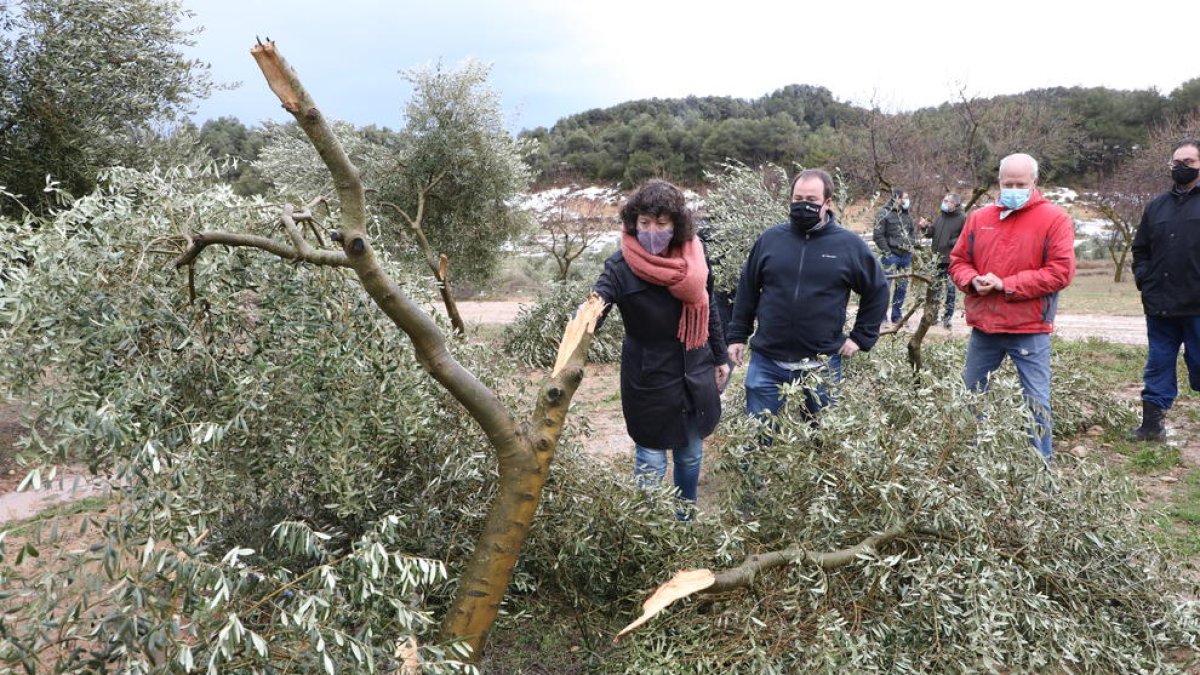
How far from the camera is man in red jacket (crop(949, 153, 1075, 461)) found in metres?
4.09

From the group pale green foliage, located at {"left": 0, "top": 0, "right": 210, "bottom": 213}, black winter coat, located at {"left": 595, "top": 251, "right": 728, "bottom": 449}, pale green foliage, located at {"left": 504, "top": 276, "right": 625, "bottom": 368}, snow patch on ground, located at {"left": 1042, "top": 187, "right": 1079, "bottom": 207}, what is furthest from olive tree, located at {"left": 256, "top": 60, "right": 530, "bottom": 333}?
snow patch on ground, located at {"left": 1042, "top": 187, "right": 1079, "bottom": 207}

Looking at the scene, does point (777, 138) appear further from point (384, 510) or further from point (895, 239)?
point (384, 510)

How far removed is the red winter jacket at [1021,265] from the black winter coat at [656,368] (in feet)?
6.08

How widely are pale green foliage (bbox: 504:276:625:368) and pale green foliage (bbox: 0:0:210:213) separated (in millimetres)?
5020

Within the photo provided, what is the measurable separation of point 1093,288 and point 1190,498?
16478 mm

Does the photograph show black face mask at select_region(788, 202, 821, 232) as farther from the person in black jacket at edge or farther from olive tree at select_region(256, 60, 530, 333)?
olive tree at select_region(256, 60, 530, 333)

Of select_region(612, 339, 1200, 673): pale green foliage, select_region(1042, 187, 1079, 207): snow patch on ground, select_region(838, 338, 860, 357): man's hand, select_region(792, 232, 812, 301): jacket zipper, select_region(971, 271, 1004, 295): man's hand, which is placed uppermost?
select_region(792, 232, 812, 301): jacket zipper

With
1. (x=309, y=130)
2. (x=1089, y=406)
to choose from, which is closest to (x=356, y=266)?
(x=309, y=130)

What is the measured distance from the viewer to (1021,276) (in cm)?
411

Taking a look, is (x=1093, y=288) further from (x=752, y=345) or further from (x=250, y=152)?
(x=250, y=152)

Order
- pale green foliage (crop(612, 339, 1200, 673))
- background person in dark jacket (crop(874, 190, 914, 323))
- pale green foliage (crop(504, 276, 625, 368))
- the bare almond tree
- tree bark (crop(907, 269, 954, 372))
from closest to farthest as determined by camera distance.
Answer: pale green foliage (crop(612, 339, 1200, 673)) < tree bark (crop(907, 269, 954, 372)) < background person in dark jacket (crop(874, 190, 914, 323)) < pale green foliage (crop(504, 276, 625, 368)) < the bare almond tree

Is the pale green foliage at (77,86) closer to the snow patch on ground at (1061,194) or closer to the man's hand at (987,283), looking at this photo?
the man's hand at (987,283)

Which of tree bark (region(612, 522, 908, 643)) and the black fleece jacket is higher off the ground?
the black fleece jacket

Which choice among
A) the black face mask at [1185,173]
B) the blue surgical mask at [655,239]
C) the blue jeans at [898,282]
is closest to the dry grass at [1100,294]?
the blue jeans at [898,282]
